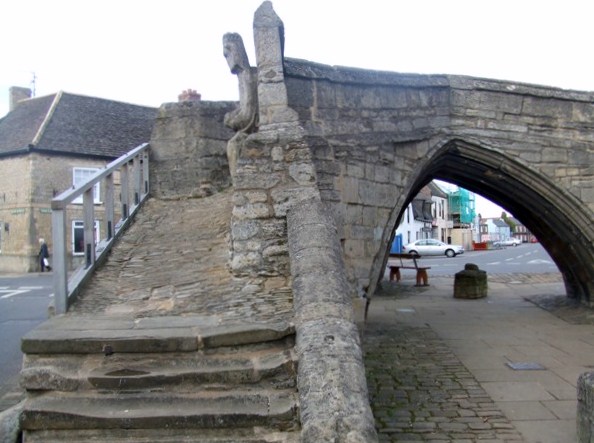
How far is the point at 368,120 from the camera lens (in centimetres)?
697

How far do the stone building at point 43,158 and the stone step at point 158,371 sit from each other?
762 inches

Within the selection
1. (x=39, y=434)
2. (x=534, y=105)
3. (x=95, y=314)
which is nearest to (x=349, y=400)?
(x=39, y=434)

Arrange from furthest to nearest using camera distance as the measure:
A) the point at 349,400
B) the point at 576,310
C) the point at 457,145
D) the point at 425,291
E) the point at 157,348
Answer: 1. the point at 425,291
2. the point at 576,310
3. the point at 457,145
4. the point at 157,348
5. the point at 349,400

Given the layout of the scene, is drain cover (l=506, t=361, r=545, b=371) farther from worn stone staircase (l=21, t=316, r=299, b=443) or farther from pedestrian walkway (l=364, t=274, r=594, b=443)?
worn stone staircase (l=21, t=316, r=299, b=443)

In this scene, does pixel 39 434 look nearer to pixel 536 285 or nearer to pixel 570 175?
pixel 570 175

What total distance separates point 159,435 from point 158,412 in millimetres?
117

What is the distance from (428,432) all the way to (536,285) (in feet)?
39.1

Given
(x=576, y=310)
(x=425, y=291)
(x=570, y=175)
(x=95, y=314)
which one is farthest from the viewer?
(x=425, y=291)

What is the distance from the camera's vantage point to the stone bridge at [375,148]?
4.80 metres

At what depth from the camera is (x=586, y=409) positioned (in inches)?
138

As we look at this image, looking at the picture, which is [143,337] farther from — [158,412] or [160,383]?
[158,412]

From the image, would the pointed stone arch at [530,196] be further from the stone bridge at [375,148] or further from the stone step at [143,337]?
the stone step at [143,337]

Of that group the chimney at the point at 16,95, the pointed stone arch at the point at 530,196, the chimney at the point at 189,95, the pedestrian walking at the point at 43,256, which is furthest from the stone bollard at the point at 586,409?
the chimney at the point at 16,95

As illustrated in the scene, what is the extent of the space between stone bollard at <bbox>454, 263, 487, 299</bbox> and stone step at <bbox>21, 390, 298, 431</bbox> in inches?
402
